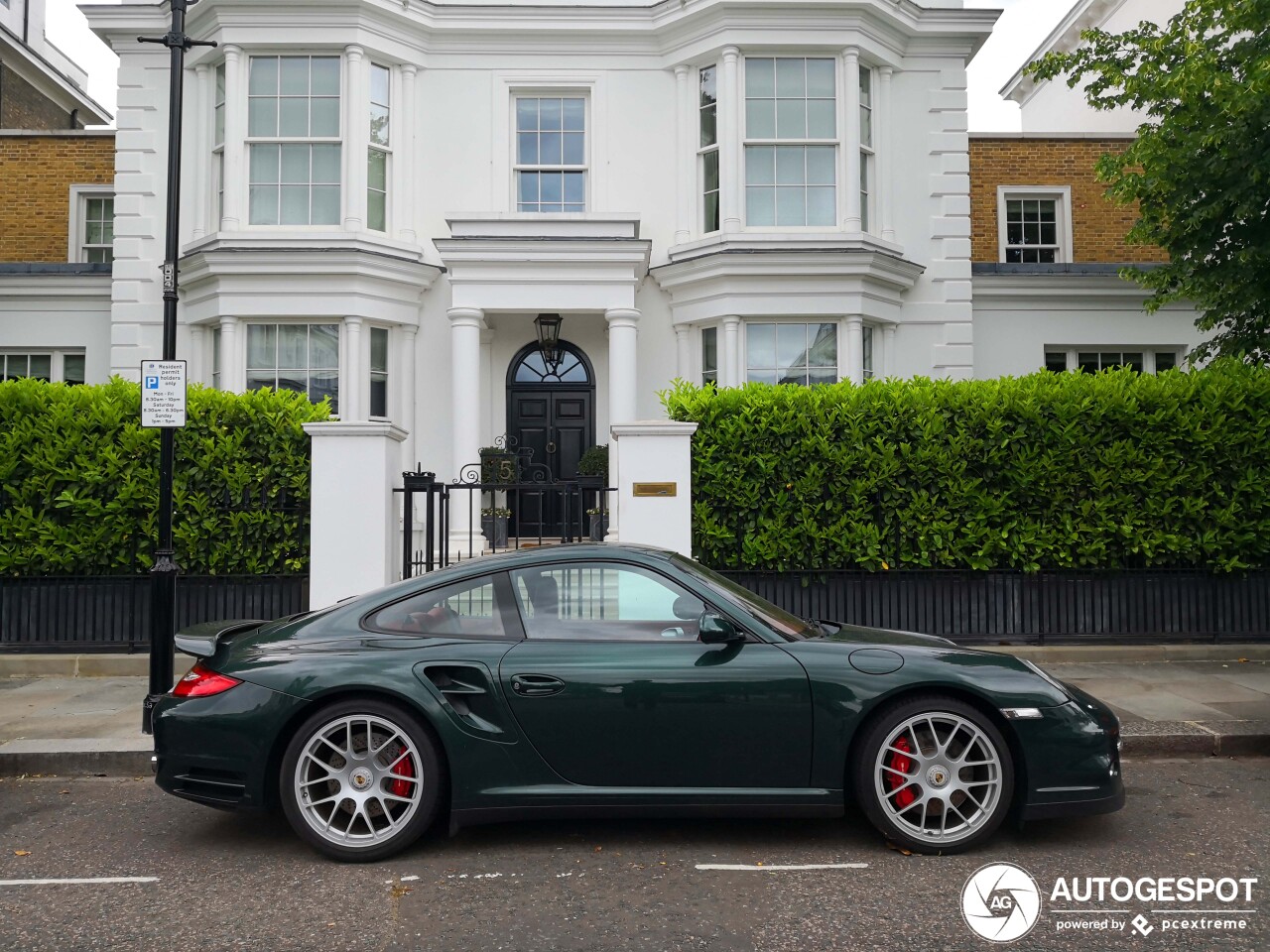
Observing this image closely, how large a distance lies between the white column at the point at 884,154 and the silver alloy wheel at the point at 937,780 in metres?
10.7

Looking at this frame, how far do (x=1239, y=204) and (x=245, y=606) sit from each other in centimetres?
1050

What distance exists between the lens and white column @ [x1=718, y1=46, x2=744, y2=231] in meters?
13.8

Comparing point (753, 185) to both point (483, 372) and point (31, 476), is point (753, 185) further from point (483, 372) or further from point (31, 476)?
point (31, 476)


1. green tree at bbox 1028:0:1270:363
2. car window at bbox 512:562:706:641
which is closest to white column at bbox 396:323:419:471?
green tree at bbox 1028:0:1270:363

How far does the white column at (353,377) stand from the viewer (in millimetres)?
13523

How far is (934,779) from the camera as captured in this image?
14.4 feet

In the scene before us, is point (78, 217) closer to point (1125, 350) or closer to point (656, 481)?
point (656, 481)

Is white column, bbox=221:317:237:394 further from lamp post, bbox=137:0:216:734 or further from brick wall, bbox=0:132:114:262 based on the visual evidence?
lamp post, bbox=137:0:216:734

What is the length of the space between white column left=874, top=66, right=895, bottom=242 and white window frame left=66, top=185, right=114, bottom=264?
12.3m

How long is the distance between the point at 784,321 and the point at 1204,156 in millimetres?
5426

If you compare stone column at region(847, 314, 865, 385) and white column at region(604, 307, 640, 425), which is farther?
stone column at region(847, 314, 865, 385)

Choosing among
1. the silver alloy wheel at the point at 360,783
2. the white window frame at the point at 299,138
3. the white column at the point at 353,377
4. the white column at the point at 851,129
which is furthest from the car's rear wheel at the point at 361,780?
the white column at the point at 851,129

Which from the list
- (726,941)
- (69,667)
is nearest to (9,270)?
(69,667)

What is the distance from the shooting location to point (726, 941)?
3549mm
